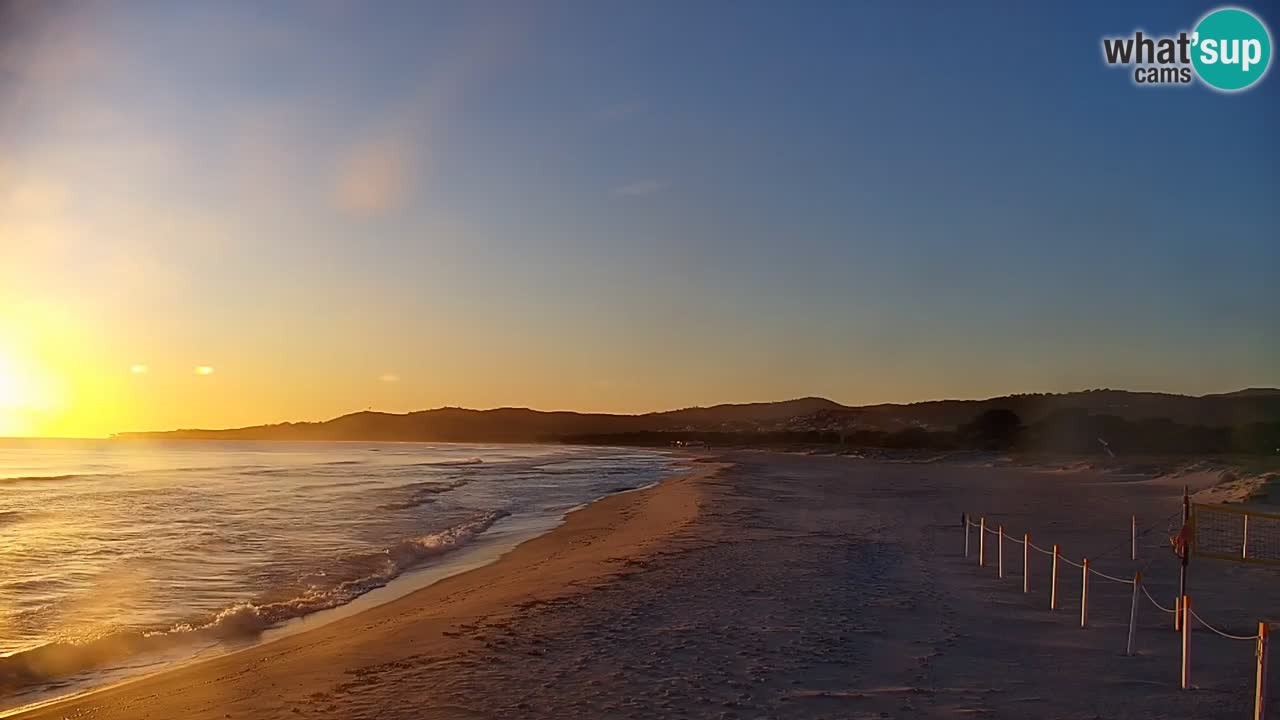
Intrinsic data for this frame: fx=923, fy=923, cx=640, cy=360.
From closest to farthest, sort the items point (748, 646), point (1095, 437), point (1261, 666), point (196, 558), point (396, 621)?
point (1261, 666), point (748, 646), point (396, 621), point (196, 558), point (1095, 437)

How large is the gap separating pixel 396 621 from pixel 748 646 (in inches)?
211

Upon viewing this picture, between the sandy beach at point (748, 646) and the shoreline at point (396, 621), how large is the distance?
57 millimetres

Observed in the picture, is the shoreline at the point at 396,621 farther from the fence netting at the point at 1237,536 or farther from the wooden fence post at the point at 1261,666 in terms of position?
the fence netting at the point at 1237,536

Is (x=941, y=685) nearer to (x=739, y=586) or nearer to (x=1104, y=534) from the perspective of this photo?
(x=739, y=586)

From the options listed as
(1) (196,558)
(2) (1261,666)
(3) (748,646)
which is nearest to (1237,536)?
(3) (748,646)

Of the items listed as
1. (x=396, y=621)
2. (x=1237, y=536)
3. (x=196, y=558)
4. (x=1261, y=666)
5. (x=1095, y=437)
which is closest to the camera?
(x=1261, y=666)

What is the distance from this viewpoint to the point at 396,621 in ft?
42.3

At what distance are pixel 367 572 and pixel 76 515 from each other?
20484 millimetres

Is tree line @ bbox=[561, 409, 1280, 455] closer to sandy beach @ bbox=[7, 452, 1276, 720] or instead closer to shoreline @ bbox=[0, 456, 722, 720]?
shoreline @ bbox=[0, 456, 722, 720]

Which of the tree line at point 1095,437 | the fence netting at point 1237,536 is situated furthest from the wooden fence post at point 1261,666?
the tree line at point 1095,437

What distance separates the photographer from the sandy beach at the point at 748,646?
325 inches

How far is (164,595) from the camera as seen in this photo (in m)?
16.0

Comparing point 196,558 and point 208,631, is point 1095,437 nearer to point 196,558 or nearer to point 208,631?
point 196,558

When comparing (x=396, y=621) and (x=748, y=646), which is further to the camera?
(x=396, y=621)
